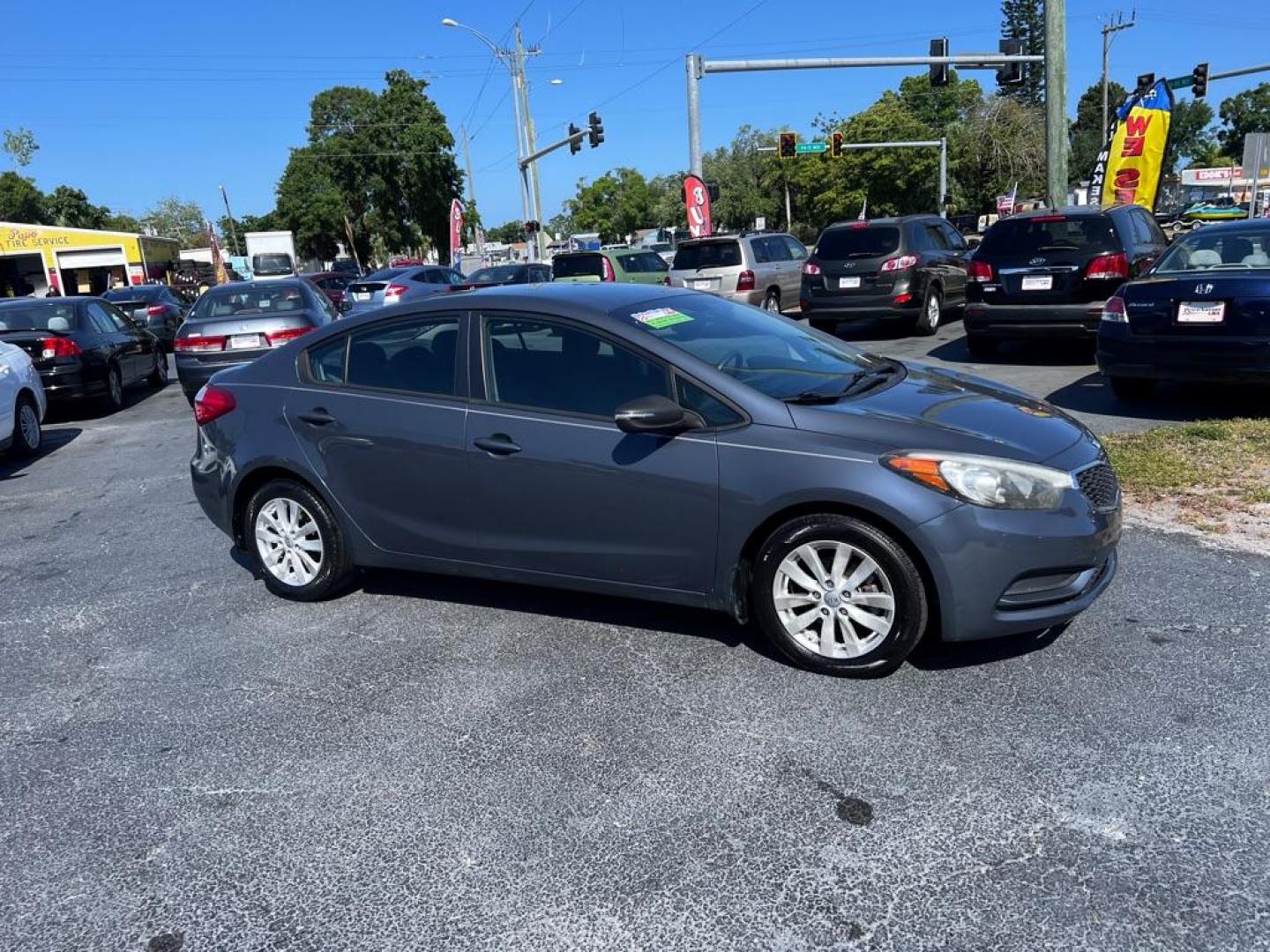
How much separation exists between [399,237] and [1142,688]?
59558mm

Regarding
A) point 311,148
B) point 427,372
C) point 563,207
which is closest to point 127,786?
point 427,372

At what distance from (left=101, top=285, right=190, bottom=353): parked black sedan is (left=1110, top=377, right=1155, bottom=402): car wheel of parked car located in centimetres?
1512

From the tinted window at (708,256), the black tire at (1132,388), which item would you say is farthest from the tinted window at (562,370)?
the tinted window at (708,256)

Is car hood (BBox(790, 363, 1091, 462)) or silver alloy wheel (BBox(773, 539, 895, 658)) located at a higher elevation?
car hood (BBox(790, 363, 1091, 462))

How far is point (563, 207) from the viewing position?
151500mm

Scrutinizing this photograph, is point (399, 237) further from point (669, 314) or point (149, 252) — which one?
point (669, 314)

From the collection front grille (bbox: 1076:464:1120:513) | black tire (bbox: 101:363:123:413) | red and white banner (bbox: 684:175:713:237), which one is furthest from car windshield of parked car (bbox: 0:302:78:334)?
red and white banner (bbox: 684:175:713:237)

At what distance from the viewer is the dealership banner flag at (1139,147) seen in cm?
1791

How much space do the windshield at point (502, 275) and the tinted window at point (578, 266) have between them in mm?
2022

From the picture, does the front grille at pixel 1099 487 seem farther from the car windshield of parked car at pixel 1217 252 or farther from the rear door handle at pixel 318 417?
the car windshield of parked car at pixel 1217 252

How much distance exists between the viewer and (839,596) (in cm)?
389

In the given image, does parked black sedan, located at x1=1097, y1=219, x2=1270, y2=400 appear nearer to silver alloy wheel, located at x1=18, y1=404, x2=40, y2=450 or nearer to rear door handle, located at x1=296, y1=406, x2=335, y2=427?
rear door handle, located at x1=296, y1=406, x2=335, y2=427

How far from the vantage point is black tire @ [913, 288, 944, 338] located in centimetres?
1479

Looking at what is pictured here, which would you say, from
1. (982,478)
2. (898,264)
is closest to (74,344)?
(898,264)
